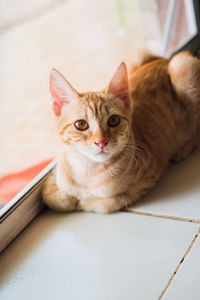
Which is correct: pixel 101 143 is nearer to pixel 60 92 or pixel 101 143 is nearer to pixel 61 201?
pixel 60 92

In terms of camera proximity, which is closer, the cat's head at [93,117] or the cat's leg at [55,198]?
the cat's head at [93,117]

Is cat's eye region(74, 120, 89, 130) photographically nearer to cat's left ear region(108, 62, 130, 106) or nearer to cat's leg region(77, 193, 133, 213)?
cat's left ear region(108, 62, 130, 106)

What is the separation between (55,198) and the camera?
1480mm

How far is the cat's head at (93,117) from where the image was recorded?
49.6 inches

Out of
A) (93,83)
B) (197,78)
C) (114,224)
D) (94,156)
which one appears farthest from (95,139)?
(93,83)

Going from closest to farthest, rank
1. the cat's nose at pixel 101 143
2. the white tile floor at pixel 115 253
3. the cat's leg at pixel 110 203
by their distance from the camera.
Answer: the white tile floor at pixel 115 253
the cat's nose at pixel 101 143
the cat's leg at pixel 110 203

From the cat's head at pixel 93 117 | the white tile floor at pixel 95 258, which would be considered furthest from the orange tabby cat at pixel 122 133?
the white tile floor at pixel 95 258

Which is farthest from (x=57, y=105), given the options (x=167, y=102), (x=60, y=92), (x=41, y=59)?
(x=167, y=102)

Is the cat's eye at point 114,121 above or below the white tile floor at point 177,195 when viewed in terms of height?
above

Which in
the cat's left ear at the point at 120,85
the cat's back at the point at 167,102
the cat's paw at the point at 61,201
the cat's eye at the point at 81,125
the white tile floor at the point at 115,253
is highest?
the cat's left ear at the point at 120,85

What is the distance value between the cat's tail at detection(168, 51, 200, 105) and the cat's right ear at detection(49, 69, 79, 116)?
0.58m

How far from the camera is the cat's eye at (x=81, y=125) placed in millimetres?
1292

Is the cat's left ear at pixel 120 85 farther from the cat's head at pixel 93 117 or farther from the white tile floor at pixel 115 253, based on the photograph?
the white tile floor at pixel 115 253

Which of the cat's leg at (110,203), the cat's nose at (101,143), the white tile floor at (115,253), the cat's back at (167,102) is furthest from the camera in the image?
the cat's back at (167,102)
